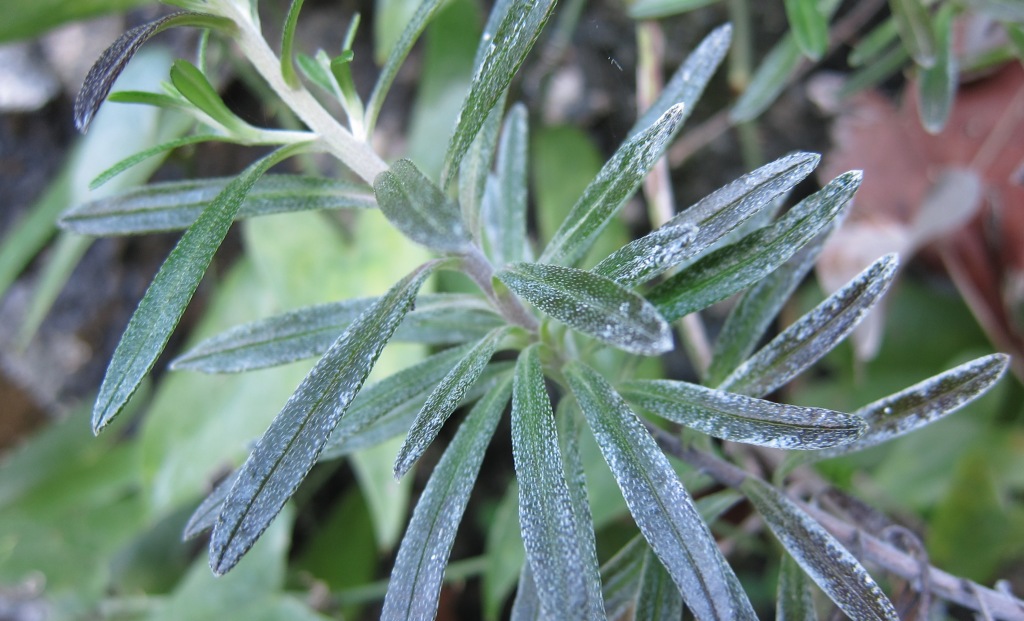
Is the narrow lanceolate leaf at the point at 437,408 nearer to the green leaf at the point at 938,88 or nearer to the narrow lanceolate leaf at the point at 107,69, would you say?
the narrow lanceolate leaf at the point at 107,69

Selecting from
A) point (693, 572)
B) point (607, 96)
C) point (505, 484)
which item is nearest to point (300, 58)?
point (693, 572)

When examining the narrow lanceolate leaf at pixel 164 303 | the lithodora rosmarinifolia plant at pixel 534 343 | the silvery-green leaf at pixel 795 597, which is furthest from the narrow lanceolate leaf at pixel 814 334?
the narrow lanceolate leaf at pixel 164 303

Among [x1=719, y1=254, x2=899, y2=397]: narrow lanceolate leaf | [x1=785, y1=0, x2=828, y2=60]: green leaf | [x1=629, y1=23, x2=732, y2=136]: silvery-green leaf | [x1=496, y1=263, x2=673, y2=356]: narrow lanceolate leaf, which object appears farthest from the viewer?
[x1=785, y1=0, x2=828, y2=60]: green leaf

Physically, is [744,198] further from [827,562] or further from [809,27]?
[809,27]

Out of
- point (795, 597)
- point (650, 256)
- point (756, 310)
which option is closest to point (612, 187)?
point (650, 256)

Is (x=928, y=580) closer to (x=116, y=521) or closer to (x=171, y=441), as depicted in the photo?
(x=171, y=441)

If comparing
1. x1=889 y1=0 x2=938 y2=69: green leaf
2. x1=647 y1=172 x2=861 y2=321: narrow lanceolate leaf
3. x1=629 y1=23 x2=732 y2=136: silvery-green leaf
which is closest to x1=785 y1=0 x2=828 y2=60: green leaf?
x1=889 y1=0 x2=938 y2=69: green leaf

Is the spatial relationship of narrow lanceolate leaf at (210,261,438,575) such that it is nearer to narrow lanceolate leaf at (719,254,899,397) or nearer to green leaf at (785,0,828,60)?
narrow lanceolate leaf at (719,254,899,397)
